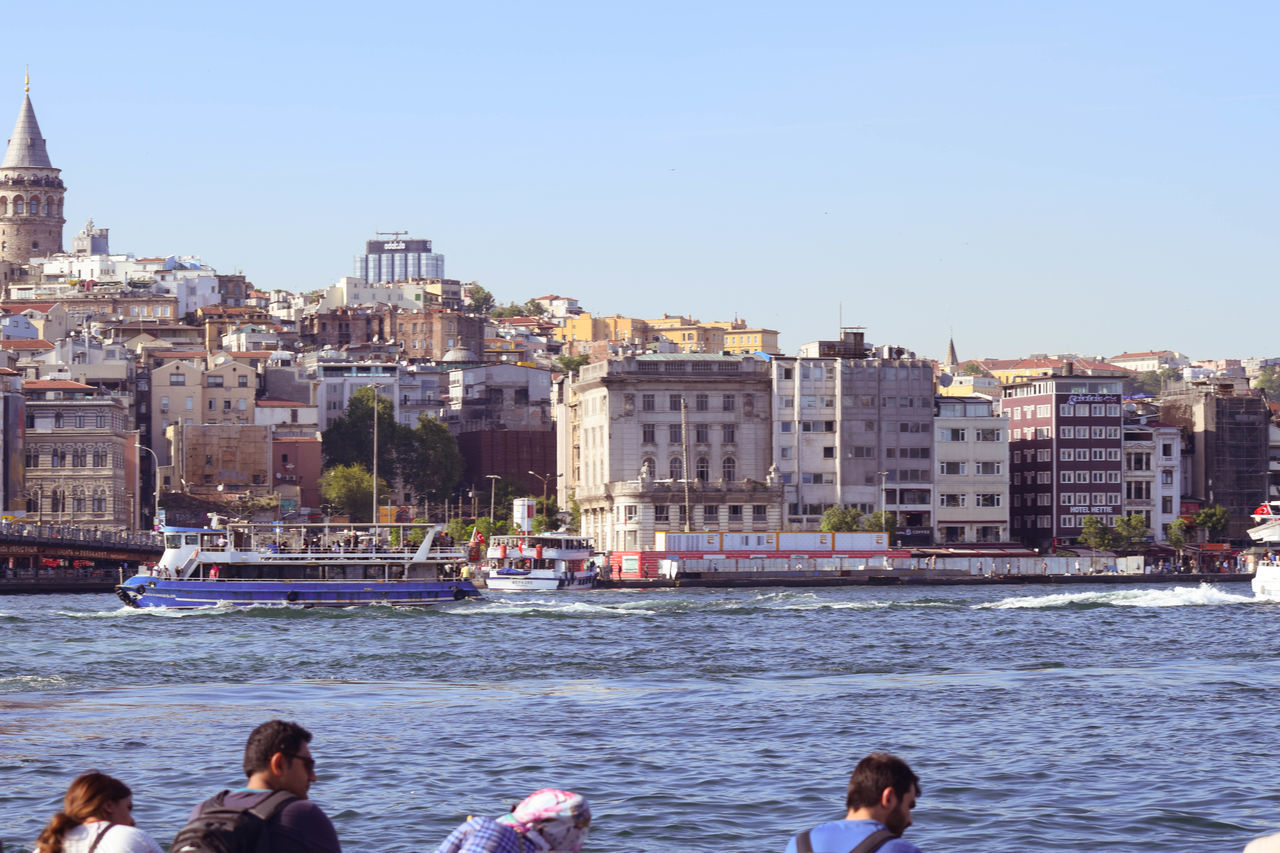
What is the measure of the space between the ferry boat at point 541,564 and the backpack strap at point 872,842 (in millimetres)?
84771

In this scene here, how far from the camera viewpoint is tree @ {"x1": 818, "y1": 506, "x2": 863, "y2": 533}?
110562 millimetres

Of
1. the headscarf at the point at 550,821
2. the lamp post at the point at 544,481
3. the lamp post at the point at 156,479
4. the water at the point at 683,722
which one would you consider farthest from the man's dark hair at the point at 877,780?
the lamp post at the point at 544,481

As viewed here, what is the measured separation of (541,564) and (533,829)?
288 feet

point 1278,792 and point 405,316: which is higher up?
point 405,316

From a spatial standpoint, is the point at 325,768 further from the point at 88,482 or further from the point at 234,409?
the point at 234,409

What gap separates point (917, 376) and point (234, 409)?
4611cm

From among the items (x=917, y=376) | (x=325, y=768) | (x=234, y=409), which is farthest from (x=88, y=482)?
(x=325, y=768)

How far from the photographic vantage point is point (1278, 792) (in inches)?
870

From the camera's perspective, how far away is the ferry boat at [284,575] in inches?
2564

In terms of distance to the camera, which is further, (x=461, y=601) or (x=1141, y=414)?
(x=1141, y=414)

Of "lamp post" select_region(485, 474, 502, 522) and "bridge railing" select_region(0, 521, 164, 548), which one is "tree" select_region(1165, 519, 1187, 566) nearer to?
"lamp post" select_region(485, 474, 502, 522)

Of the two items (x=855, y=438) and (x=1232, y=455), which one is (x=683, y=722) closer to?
(x=855, y=438)

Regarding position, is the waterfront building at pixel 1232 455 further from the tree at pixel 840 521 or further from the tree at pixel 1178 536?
the tree at pixel 840 521

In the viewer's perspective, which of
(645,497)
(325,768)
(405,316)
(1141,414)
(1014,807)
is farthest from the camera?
(405,316)
